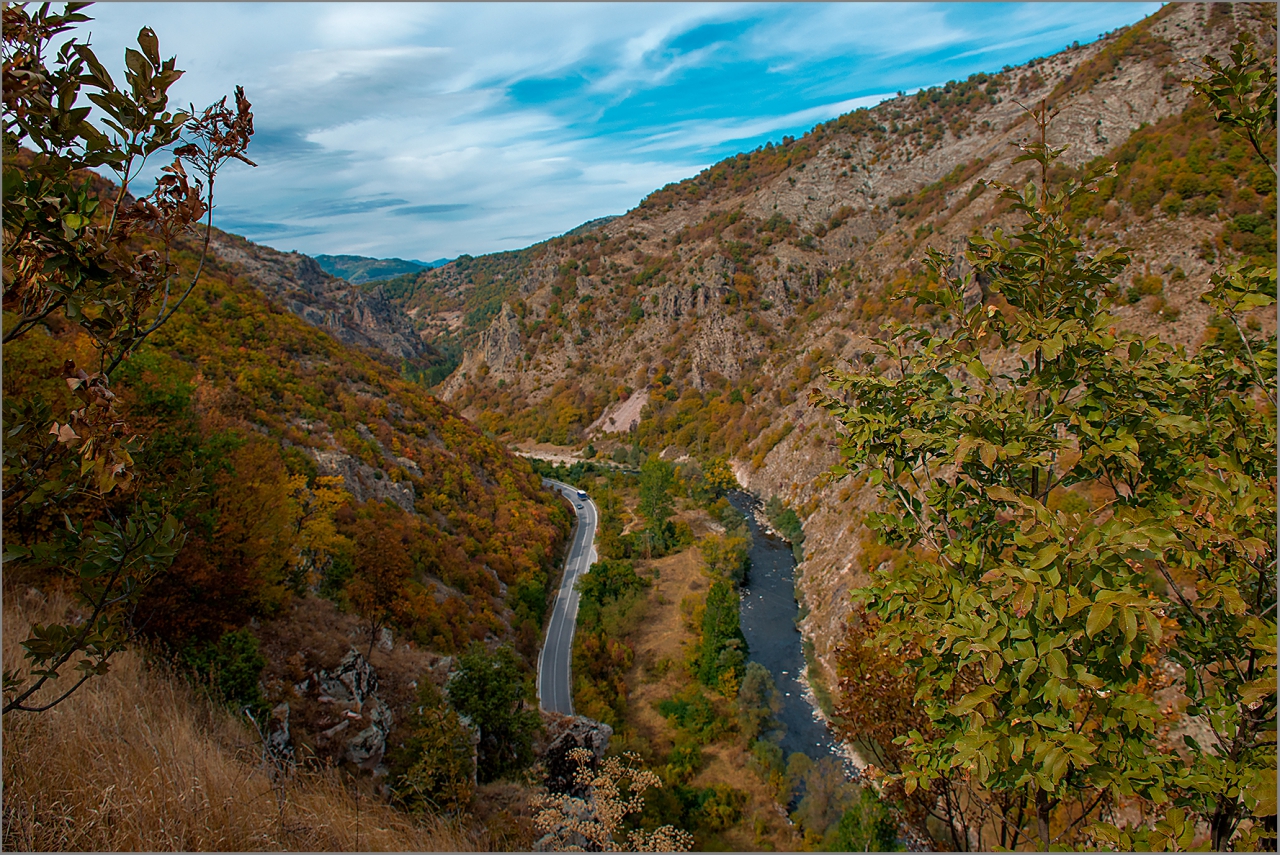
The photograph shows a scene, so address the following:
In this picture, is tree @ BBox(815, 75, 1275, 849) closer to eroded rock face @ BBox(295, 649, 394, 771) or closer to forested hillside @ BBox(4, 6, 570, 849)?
forested hillside @ BBox(4, 6, 570, 849)

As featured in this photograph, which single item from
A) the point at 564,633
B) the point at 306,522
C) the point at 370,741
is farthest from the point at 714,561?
the point at 370,741

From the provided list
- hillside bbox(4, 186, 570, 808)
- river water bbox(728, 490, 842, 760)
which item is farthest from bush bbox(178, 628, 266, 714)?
river water bbox(728, 490, 842, 760)

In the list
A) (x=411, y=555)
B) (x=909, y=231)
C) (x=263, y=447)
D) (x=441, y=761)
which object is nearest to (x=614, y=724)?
(x=411, y=555)

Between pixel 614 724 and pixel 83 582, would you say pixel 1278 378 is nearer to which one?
pixel 83 582

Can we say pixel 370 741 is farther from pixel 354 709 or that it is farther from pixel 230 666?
pixel 230 666

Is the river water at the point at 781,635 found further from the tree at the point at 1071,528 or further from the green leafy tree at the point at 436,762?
the tree at the point at 1071,528

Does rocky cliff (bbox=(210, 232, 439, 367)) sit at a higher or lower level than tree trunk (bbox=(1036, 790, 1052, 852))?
higher
